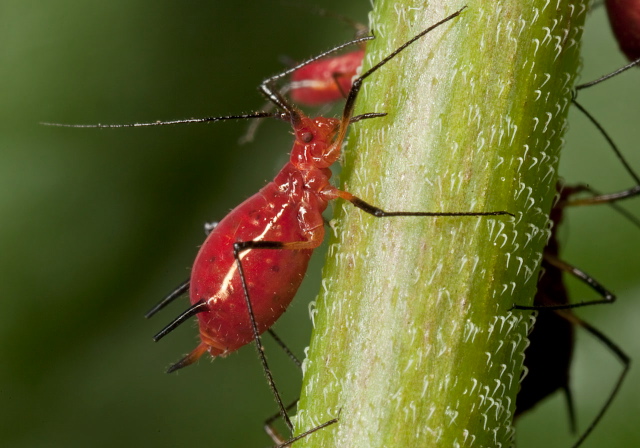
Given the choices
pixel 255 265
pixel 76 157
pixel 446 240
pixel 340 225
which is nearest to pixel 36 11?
pixel 76 157

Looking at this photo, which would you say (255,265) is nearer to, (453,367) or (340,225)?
(340,225)

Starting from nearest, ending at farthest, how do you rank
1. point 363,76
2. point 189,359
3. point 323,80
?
point 363,76
point 189,359
point 323,80

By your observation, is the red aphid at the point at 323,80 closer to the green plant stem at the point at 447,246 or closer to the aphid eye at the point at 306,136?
the aphid eye at the point at 306,136

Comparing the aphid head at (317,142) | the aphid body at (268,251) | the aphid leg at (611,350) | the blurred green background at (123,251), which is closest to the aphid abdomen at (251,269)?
the aphid body at (268,251)

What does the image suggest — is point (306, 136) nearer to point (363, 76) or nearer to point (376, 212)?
point (363, 76)

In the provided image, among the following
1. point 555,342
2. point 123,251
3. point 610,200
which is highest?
point 123,251

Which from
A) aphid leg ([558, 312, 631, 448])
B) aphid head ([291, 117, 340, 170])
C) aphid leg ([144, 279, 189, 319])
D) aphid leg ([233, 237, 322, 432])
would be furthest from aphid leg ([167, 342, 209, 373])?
aphid leg ([558, 312, 631, 448])

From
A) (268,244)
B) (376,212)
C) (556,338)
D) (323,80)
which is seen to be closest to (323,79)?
(323,80)
